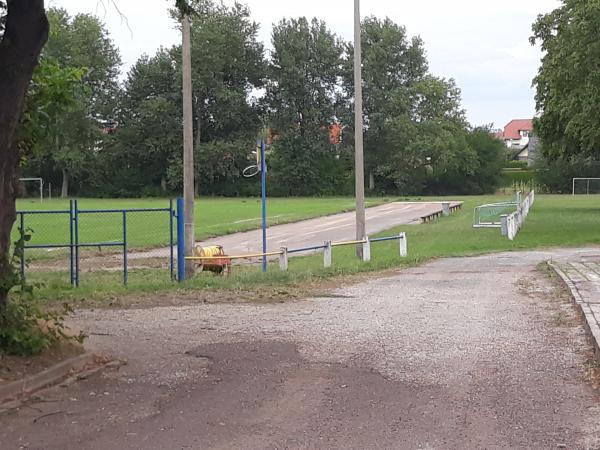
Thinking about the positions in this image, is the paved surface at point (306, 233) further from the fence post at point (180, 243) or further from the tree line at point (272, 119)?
the tree line at point (272, 119)

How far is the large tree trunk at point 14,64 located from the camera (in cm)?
705

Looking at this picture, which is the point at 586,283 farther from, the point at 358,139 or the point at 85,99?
the point at 85,99

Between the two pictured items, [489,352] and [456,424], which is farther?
[489,352]

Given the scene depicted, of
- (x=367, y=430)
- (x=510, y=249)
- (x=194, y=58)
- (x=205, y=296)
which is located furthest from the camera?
(x=194, y=58)

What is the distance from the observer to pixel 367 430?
581 cm

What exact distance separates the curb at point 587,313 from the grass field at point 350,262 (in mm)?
4608

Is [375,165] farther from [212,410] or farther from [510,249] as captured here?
[212,410]

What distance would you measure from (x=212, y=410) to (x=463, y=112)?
86.8 metres

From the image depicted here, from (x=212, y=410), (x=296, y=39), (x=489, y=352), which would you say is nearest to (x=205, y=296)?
(x=489, y=352)

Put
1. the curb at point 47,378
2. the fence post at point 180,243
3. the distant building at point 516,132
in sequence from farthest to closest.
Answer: the distant building at point 516,132 → the fence post at point 180,243 → the curb at point 47,378

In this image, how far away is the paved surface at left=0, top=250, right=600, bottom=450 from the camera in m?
5.68

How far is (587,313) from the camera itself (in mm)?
10203

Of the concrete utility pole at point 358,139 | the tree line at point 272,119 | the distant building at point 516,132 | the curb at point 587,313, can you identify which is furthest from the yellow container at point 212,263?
the distant building at point 516,132

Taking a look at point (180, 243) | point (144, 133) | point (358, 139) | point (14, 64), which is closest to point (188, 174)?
point (180, 243)
